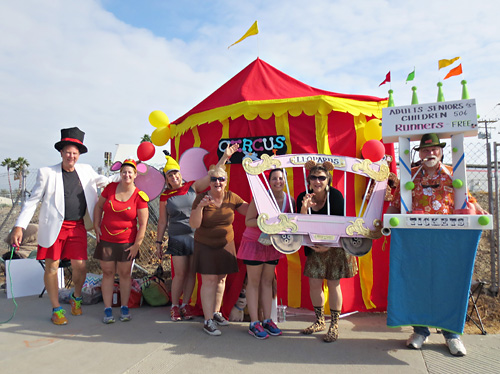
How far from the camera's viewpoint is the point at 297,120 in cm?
415

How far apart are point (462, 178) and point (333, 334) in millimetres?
1745

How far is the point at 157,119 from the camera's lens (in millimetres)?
4914

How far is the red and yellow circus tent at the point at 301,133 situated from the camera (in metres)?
4.09

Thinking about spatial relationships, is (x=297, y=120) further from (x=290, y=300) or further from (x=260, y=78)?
(x=290, y=300)

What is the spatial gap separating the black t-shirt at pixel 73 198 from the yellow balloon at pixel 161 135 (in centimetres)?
119

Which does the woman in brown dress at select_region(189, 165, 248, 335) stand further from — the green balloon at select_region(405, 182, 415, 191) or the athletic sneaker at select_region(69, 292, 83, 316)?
the athletic sneaker at select_region(69, 292, 83, 316)

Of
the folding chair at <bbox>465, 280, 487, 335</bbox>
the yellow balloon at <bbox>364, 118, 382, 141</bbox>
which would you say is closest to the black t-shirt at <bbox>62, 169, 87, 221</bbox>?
the yellow balloon at <bbox>364, 118, 382, 141</bbox>

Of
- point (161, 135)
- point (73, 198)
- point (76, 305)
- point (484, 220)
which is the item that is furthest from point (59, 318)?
point (484, 220)

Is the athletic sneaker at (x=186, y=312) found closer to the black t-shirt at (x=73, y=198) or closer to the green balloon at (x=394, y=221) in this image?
the black t-shirt at (x=73, y=198)

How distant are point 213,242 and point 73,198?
1.64m

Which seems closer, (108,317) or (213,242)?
(213,242)

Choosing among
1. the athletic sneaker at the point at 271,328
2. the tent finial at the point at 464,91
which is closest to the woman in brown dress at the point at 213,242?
the athletic sneaker at the point at 271,328

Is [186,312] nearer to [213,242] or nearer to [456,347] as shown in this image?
[213,242]

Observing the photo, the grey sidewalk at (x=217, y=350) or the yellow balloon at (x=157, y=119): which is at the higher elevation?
the yellow balloon at (x=157, y=119)
